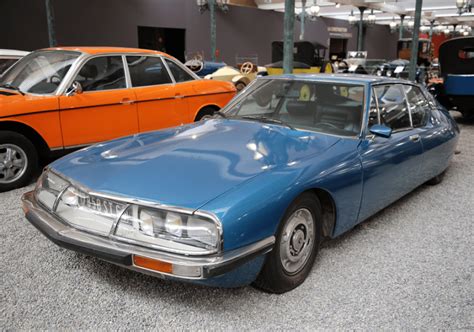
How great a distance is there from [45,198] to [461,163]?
18.2 ft

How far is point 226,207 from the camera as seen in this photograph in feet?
7.04

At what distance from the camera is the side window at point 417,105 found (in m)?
4.09

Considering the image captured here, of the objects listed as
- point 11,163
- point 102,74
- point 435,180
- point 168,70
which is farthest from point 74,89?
point 435,180

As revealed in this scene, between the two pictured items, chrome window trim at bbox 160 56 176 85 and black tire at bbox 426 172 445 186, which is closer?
black tire at bbox 426 172 445 186

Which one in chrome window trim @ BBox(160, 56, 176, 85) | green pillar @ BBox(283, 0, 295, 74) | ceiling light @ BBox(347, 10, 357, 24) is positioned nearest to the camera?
chrome window trim @ BBox(160, 56, 176, 85)

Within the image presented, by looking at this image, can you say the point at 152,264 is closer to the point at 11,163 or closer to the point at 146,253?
the point at 146,253

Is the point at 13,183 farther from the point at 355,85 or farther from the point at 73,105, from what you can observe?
the point at 355,85

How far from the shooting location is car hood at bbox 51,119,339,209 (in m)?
2.30

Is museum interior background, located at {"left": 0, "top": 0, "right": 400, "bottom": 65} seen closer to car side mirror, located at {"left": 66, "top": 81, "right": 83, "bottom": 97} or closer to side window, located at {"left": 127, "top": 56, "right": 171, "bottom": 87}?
A: side window, located at {"left": 127, "top": 56, "right": 171, "bottom": 87}

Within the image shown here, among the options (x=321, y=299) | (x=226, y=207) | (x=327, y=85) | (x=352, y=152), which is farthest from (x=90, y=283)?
(x=327, y=85)

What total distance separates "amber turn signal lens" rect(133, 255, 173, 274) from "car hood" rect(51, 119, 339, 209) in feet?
0.97

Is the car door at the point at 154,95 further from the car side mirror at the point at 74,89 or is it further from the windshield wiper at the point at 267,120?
the windshield wiper at the point at 267,120

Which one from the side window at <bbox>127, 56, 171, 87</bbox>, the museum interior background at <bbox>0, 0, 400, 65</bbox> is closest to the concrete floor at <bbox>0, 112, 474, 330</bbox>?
the side window at <bbox>127, 56, 171, 87</bbox>

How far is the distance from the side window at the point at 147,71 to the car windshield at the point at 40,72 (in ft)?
2.28
